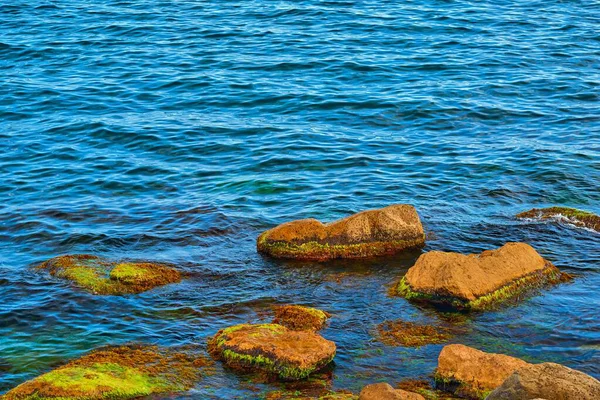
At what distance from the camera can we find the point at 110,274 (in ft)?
51.2

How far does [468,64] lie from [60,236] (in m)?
16.5

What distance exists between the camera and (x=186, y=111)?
26.1 m

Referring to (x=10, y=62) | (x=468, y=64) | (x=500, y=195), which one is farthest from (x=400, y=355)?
(x=10, y=62)

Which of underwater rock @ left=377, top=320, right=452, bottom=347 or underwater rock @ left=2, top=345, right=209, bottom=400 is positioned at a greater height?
underwater rock @ left=2, top=345, right=209, bottom=400

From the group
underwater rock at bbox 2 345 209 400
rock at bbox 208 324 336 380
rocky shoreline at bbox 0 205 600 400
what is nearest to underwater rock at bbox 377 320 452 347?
rocky shoreline at bbox 0 205 600 400

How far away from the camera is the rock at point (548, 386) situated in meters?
9.88

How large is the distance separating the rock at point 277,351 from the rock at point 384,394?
1.42 metres

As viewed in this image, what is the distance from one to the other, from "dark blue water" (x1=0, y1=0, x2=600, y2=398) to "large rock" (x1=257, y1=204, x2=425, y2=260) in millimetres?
324

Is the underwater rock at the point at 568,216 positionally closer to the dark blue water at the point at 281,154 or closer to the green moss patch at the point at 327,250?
the dark blue water at the point at 281,154

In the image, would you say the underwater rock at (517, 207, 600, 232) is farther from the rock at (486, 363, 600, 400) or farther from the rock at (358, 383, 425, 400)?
the rock at (358, 383, 425, 400)

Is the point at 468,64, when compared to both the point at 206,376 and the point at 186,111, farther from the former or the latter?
the point at 206,376

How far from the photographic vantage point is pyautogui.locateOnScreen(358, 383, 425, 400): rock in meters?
10.6

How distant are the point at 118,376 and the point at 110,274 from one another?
388 cm

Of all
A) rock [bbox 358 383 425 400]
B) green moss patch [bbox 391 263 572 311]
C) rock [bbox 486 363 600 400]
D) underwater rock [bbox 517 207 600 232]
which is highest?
rock [bbox 486 363 600 400]
